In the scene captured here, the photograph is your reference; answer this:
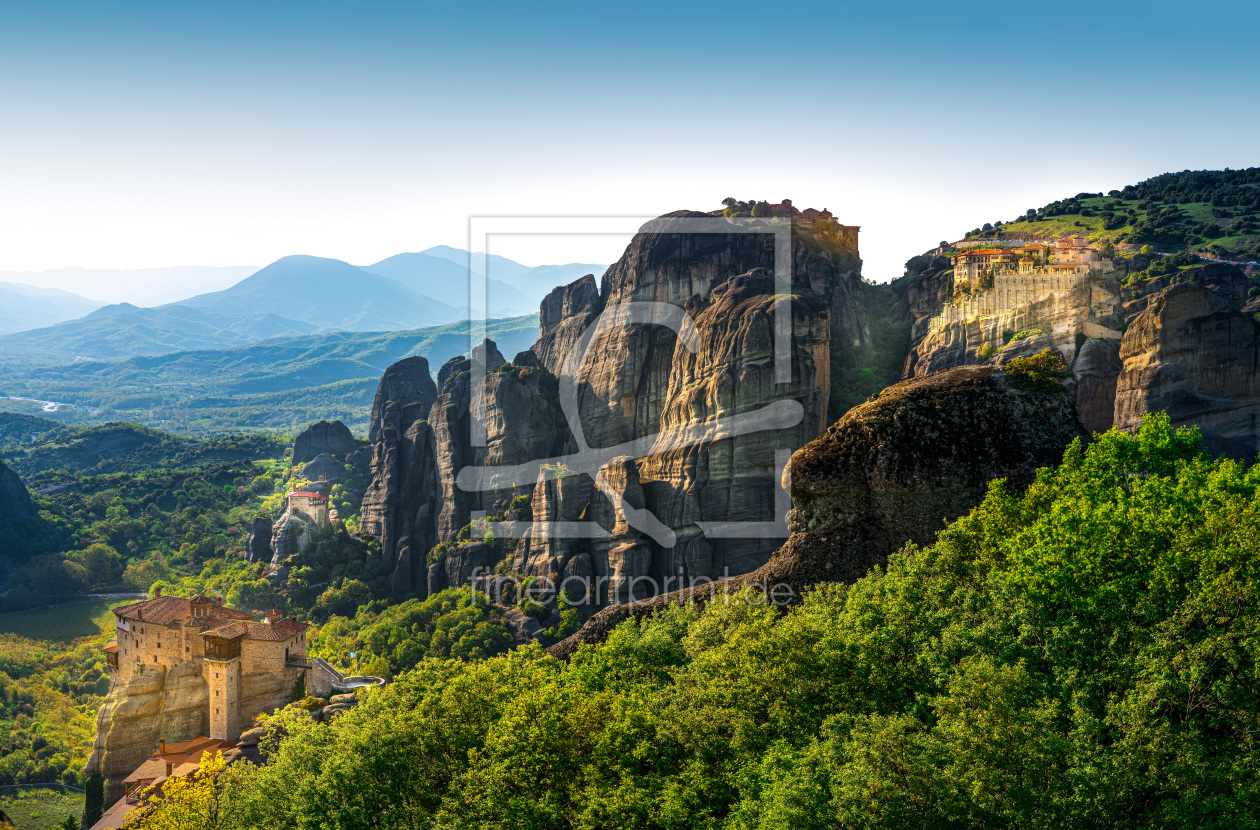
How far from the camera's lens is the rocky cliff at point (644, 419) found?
60.4 m

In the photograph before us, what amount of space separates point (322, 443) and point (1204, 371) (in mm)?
102598

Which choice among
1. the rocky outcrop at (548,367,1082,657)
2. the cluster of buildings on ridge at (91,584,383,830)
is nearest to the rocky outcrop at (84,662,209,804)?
the cluster of buildings on ridge at (91,584,383,830)

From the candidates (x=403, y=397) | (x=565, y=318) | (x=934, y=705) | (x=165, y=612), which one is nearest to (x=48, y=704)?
(x=165, y=612)

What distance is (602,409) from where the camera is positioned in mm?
74500

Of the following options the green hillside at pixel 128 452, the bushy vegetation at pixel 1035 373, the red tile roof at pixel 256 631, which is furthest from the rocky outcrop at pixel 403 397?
the bushy vegetation at pixel 1035 373

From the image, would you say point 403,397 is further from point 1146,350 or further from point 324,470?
point 1146,350

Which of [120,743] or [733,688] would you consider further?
[120,743]

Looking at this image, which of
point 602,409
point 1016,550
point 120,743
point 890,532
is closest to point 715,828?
point 1016,550

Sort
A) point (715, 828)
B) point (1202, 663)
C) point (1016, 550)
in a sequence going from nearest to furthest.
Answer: point (1202, 663) < point (715, 828) < point (1016, 550)

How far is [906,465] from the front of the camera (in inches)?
Result: 1075

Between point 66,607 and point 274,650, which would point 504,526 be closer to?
point 274,650

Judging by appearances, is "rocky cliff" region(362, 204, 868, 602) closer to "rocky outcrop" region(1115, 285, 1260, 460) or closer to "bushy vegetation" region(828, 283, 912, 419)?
"bushy vegetation" region(828, 283, 912, 419)

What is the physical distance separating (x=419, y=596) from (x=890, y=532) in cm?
5823

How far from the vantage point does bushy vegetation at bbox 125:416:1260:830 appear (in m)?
14.6
